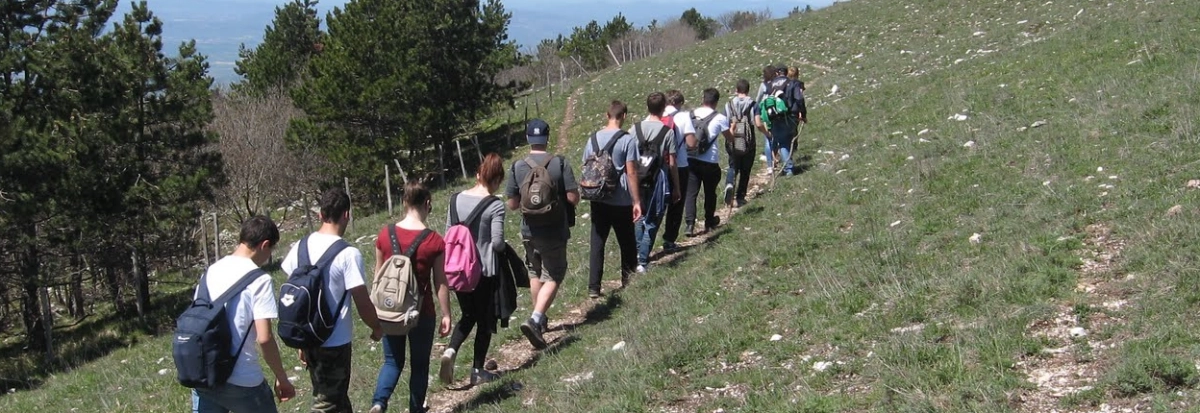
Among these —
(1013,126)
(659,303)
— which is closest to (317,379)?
(659,303)

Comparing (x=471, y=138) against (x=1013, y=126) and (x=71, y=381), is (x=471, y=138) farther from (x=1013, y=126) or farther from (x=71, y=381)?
(x=1013, y=126)

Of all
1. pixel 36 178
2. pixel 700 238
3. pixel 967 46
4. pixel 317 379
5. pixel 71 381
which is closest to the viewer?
pixel 317 379

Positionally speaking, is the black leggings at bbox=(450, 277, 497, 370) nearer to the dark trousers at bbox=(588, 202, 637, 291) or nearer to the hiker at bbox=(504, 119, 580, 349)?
the hiker at bbox=(504, 119, 580, 349)

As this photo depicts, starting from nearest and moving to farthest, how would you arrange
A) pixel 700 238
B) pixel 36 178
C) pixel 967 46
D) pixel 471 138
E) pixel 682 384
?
pixel 682 384 → pixel 700 238 → pixel 36 178 → pixel 967 46 → pixel 471 138

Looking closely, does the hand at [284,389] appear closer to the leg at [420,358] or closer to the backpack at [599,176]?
the leg at [420,358]

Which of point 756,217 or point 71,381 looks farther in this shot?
point 71,381

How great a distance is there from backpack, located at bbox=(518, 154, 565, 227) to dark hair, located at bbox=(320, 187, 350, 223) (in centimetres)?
224

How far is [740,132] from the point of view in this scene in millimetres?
11969

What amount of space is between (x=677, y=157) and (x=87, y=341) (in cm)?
1871

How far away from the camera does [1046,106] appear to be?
12.4m

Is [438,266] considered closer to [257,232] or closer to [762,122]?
[257,232]

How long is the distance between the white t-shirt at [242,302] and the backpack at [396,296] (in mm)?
1046

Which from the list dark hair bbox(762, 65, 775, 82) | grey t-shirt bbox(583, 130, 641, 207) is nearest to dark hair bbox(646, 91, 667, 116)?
grey t-shirt bbox(583, 130, 641, 207)

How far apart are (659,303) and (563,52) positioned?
206 ft
